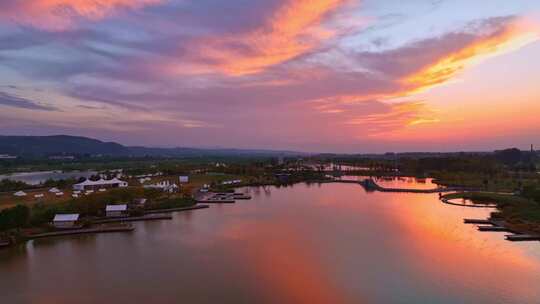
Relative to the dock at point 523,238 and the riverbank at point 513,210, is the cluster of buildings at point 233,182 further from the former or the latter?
the dock at point 523,238

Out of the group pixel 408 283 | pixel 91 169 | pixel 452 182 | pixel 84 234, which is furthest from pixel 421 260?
pixel 91 169

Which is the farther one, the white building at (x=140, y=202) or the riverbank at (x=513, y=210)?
the white building at (x=140, y=202)

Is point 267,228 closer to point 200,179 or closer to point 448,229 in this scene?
point 448,229

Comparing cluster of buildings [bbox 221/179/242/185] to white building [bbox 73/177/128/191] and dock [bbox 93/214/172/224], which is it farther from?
dock [bbox 93/214/172/224]

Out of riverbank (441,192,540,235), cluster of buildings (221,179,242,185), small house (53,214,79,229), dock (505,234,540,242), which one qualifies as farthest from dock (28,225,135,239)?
cluster of buildings (221,179,242,185)

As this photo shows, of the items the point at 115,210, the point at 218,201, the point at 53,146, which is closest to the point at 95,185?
the point at 218,201

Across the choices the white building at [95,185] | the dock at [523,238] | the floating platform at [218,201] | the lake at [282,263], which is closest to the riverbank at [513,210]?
the dock at [523,238]
